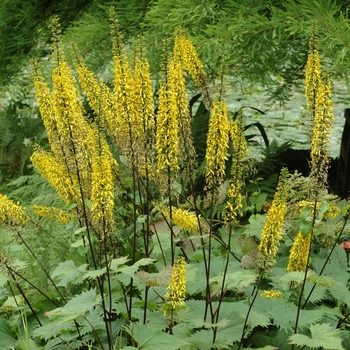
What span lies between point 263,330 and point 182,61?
1252mm

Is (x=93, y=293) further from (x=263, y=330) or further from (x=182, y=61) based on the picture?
(x=182, y=61)

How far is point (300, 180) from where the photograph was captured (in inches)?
131

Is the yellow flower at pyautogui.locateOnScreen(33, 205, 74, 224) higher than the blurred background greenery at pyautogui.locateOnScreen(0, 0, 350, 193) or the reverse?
the reverse

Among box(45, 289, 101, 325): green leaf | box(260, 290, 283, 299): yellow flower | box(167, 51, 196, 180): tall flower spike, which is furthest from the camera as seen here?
box(260, 290, 283, 299): yellow flower

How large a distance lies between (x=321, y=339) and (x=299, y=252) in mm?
366

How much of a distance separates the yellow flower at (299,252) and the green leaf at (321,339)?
280mm

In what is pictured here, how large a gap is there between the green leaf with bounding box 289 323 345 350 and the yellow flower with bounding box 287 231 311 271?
0.28m

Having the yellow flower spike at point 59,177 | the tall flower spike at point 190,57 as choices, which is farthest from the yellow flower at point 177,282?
the tall flower spike at point 190,57

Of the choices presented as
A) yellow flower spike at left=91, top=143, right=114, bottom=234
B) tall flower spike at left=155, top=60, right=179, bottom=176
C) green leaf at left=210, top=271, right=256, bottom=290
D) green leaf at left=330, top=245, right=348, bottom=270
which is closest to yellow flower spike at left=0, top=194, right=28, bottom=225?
yellow flower spike at left=91, top=143, right=114, bottom=234

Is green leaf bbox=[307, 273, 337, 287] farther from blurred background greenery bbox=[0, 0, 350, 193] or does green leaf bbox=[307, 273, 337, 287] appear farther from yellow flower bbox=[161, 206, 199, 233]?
blurred background greenery bbox=[0, 0, 350, 193]

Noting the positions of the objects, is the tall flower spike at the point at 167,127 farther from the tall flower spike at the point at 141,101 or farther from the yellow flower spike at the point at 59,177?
the yellow flower spike at the point at 59,177

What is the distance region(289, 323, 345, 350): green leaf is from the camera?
7.02 feet

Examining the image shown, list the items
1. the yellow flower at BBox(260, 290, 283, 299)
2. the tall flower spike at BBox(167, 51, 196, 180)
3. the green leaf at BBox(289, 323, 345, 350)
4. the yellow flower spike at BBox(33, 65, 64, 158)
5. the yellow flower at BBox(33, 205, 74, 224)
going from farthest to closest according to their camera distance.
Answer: the yellow flower at BBox(33, 205, 74, 224) → the yellow flower at BBox(260, 290, 283, 299) → the yellow flower spike at BBox(33, 65, 64, 158) → the tall flower spike at BBox(167, 51, 196, 180) → the green leaf at BBox(289, 323, 345, 350)

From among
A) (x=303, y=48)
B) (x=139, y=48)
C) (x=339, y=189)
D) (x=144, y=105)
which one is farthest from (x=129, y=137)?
(x=339, y=189)
